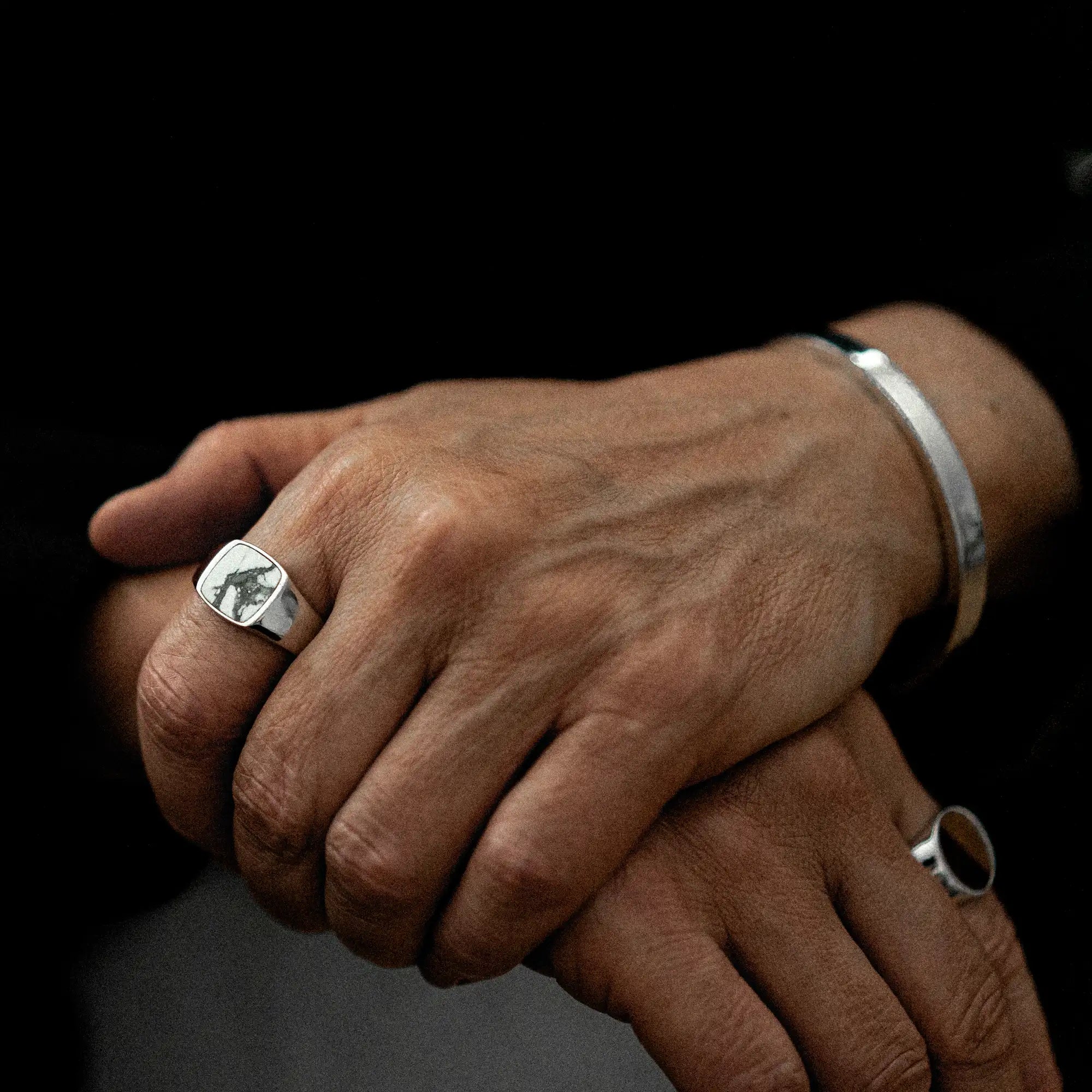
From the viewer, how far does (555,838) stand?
0.63 metres

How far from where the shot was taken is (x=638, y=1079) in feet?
2.67

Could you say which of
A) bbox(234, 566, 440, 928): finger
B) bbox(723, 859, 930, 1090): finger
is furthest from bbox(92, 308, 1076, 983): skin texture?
bbox(723, 859, 930, 1090): finger

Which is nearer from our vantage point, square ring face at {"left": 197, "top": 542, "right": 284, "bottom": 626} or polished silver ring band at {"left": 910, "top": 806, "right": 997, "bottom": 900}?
square ring face at {"left": 197, "top": 542, "right": 284, "bottom": 626}

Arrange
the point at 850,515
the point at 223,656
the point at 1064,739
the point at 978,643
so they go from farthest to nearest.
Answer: the point at 978,643, the point at 1064,739, the point at 850,515, the point at 223,656

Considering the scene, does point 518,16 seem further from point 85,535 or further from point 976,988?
point 976,988

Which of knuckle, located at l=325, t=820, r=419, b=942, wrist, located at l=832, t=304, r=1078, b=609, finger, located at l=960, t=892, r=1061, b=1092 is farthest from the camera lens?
wrist, located at l=832, t=304, r=1078, b=609

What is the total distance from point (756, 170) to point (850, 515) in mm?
561

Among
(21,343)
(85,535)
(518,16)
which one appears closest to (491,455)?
(85,535)

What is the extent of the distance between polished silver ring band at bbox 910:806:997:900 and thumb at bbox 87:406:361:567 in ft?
2.09

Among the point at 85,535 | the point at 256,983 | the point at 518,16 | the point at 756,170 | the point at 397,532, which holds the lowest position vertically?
the point at 256,983

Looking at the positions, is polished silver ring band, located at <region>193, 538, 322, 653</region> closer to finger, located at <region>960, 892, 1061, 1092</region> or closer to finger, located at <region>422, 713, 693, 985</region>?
finger, located at <region>422, 713, 693, 985</region>

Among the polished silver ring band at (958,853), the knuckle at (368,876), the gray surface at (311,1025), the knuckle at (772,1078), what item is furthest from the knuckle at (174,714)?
the polished silver ring band at (958,853)

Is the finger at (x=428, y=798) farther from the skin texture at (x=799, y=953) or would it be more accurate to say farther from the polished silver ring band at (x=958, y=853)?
the polished silver ring band at (x=958, y=853)

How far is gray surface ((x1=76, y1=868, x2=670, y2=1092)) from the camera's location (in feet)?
2.66
